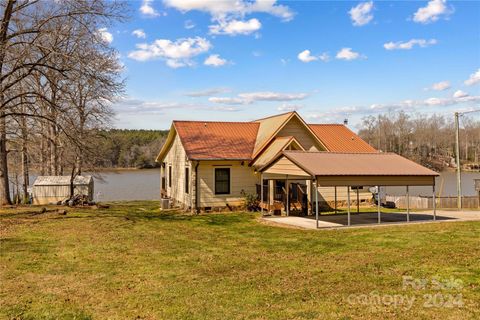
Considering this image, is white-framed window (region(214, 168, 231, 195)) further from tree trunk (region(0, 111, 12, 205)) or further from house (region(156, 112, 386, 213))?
tree trunk (region(0, 111, 12, 205))

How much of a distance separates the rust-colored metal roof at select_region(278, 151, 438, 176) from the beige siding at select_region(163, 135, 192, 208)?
7.59m

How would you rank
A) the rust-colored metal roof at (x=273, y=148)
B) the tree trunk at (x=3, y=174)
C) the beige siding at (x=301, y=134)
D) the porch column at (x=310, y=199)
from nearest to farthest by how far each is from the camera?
the rust-colored metal roof at (x=273, y=148), the porch column at (x=310, y=199), the tree trunk at (x=3, y=174), the beige siding at (x=301, y=134)

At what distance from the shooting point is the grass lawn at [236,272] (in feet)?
23.0

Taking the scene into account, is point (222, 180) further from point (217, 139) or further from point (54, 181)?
point (54, 181)

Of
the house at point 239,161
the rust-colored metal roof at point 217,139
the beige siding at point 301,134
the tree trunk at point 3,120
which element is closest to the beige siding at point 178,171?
the house at point 239,161

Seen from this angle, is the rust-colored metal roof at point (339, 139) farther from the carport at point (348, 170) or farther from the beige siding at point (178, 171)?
the beige siding at point (178, 171)

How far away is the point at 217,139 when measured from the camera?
24812mm

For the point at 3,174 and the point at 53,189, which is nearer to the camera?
the point at 3,174

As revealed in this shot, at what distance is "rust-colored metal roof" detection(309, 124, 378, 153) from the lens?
1030 inches

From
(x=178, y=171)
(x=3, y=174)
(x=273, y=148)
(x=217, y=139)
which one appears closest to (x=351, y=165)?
(x=273, y=148)

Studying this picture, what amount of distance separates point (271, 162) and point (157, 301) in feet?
40.1

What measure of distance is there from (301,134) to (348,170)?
8.47 metres

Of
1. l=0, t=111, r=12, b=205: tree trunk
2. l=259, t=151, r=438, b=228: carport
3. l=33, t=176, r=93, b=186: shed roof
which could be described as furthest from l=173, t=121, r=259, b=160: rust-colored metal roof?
l=33, t=176, r=93, b=186: shed roof

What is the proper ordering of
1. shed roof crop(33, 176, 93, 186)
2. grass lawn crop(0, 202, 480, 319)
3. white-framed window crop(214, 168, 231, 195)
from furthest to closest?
shed roof crop(33, 176, 93, 186) < white-framed window crop(214, 168, 231, 195) < grass lawn crop(0, 202, 480, 319)
